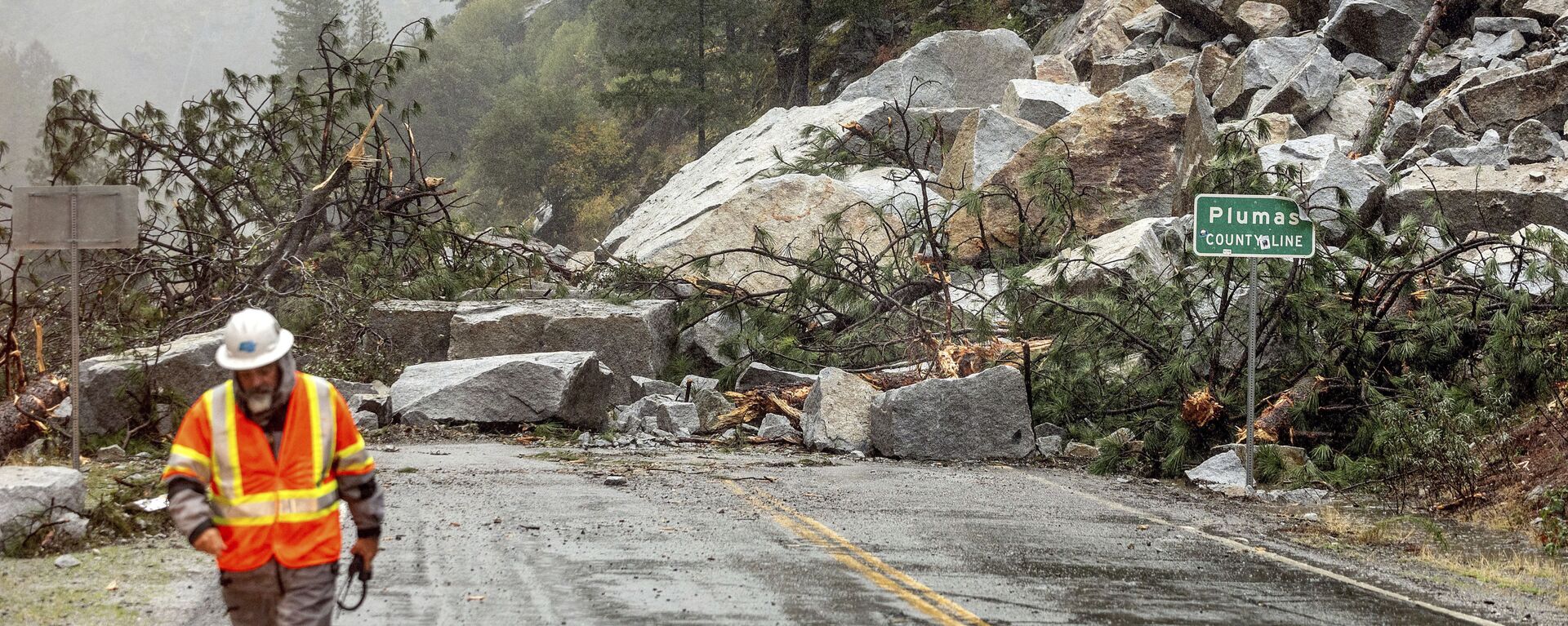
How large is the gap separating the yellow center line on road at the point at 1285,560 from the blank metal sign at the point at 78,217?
7.44 metres

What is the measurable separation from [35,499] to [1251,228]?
337 inches

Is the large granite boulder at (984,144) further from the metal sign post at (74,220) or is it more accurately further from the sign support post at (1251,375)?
the metal sign post at (74,220)

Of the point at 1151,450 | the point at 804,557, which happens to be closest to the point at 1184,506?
the point at 1151,450

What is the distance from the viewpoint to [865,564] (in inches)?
265

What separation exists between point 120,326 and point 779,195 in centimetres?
939

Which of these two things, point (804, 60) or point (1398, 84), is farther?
point (804, 60)

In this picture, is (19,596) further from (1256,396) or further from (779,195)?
(779,195)

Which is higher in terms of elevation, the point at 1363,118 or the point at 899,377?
the point at 1363,118

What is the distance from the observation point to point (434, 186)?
18141mm

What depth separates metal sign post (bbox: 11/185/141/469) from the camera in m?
9.26

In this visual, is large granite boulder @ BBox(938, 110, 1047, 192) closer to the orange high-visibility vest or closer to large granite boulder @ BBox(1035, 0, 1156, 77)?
large granite boulder @ BBox(1035, 0, 1156, 77)

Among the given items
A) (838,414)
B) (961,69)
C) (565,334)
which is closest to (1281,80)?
(961,69)

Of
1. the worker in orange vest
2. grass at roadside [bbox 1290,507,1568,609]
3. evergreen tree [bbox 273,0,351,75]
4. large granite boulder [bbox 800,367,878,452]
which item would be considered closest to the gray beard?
the worker in orange vest

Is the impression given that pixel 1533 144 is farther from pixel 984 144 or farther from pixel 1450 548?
pixel 1450 548
